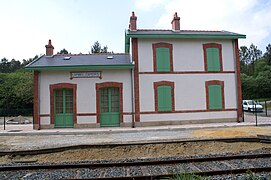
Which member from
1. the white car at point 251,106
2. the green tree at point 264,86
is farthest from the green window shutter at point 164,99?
the green tree at point 264,86

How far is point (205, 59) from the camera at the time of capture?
16.7 meters

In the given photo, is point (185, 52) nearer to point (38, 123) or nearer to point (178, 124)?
point (178, 124)

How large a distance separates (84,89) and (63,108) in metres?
1.83

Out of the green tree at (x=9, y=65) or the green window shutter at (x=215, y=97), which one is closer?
the green window shutter at (x=215, y=97)

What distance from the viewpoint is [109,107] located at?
51.9 ft

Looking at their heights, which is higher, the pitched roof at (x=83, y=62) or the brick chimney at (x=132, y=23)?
the brick chimney at (x=132, y=23)

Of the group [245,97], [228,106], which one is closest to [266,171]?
[228,106]

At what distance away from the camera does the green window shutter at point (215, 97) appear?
53.9 ft

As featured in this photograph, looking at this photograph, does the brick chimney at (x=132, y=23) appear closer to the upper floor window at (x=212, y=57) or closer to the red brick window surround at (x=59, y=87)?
the upper floor window at (x=212, y=57)

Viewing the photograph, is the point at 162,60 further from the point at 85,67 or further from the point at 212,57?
the point at 85,67

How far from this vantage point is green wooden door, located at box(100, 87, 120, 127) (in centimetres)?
1571

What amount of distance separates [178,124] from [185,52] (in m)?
4.85

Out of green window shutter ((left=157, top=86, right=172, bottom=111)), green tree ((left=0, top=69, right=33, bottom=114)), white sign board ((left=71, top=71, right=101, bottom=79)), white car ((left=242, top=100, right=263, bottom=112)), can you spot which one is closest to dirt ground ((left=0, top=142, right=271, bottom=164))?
green window shutter ((left=157, top=86, right=172, bottom=111))

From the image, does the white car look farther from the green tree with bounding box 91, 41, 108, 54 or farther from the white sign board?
the green tree with bounding box 91, 41, 108, 54
